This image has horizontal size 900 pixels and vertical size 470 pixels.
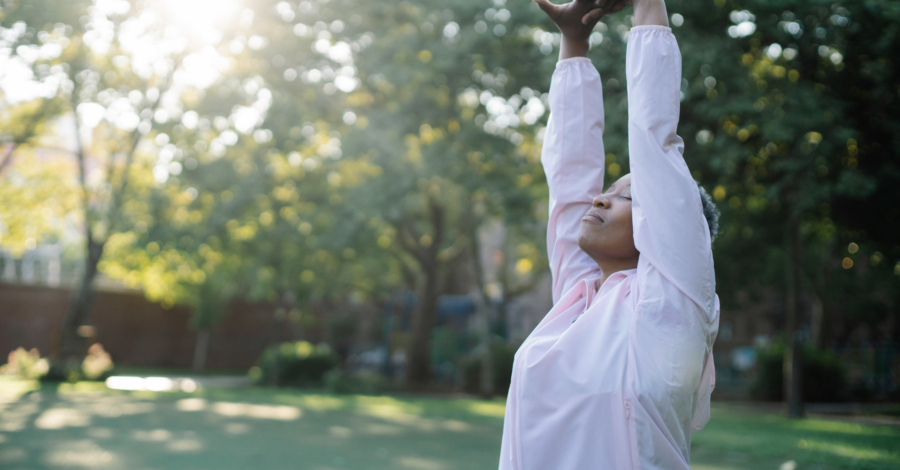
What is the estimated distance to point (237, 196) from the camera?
16.5 metres

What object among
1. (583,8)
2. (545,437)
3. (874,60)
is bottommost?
(545,437)

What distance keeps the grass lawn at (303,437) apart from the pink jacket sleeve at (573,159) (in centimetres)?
540

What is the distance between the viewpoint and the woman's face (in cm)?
169

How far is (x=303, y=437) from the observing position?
894cm

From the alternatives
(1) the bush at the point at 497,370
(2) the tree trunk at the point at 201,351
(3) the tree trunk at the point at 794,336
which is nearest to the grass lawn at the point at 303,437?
(3) the tree trunk at the point at 794,336

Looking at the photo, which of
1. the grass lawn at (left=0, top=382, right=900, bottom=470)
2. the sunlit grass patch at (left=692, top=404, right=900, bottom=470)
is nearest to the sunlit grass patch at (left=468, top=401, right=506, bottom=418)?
the grass lawn at (left=0, top=382, right=900, bottom=470)

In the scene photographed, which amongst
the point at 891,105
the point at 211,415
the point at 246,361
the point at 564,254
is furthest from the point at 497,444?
the point at 246,361

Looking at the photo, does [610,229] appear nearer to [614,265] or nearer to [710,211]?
[614,265]

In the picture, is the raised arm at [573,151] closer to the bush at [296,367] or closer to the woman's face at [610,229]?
the woman's face at [610,229]

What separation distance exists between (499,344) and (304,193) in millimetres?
7140

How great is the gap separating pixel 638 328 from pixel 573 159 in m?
0.65

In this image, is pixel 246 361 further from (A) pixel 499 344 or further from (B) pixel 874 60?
(B) pixel 874 60

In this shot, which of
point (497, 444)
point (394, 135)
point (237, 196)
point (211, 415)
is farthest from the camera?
point (237, 196)

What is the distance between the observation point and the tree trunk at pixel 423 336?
72.4ft
